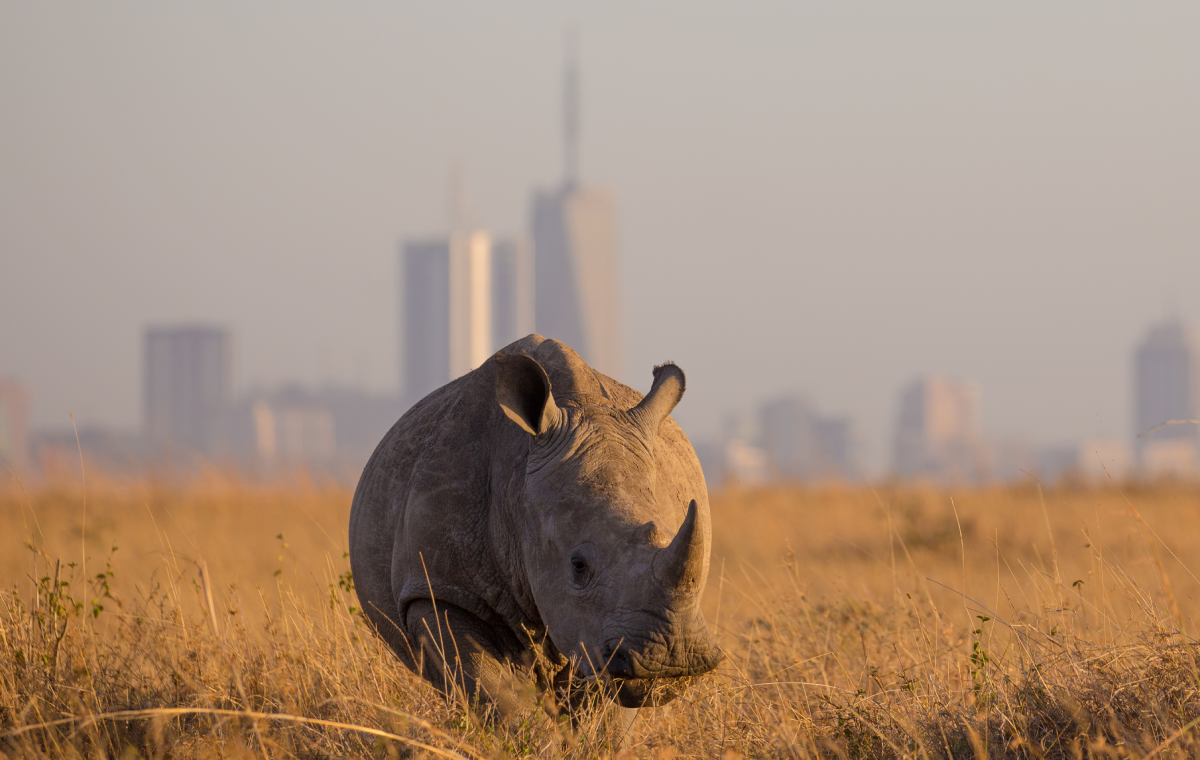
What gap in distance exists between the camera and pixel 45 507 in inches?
681

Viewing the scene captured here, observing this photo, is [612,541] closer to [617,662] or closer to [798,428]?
[617,662]

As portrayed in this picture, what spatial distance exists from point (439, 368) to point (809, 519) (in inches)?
6579

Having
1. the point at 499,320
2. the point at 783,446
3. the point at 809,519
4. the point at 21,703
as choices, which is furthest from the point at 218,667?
the point at 783,446

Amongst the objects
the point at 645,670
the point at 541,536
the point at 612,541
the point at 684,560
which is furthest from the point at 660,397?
the point at 645,670

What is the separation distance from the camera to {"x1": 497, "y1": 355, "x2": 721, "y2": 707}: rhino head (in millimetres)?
3566

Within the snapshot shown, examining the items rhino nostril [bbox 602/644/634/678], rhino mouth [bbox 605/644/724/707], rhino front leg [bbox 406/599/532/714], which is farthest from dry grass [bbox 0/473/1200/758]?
rhino nostril [bbox 602/644/634/678]

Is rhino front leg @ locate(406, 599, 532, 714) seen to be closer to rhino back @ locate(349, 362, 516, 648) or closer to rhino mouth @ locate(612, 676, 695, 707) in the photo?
rhino back @ locate(349, 362, 516, 648)

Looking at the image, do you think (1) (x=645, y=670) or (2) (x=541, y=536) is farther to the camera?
(2) (x=541, y=536)

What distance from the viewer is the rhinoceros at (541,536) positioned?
3619 mm

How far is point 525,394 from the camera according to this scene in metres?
4.26

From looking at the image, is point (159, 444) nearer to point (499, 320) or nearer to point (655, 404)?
point (655, 404)

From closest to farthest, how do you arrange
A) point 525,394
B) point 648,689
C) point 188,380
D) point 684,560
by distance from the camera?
point 684,560, point 648,689, point 525,394, point 188,380

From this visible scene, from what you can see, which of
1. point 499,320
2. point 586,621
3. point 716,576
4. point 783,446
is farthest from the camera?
point 783,446

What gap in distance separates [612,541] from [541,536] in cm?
35
